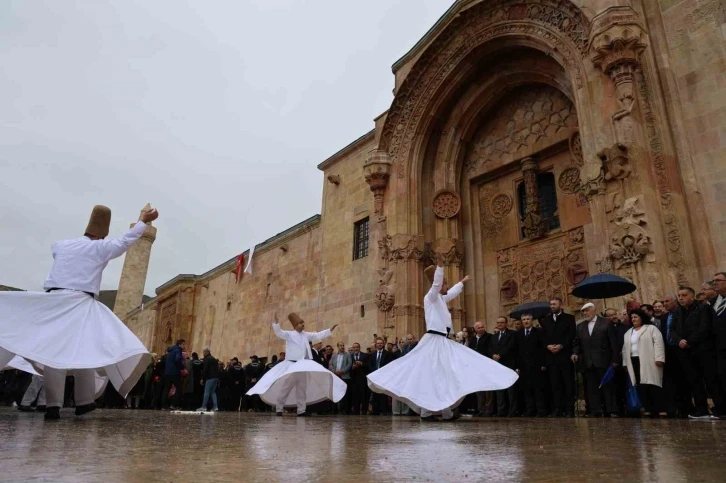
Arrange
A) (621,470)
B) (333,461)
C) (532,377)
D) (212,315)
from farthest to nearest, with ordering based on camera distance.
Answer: (212,315) → (532,377) → (333,461) → (621,470)

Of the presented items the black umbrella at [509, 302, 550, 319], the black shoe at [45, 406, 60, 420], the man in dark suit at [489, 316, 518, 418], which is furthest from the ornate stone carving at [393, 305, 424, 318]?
the black shoe at [45, 406, 60, 420]

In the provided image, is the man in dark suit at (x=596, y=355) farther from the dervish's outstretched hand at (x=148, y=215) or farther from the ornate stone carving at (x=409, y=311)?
the dervish's outstretched hand at (x=148, y=215)

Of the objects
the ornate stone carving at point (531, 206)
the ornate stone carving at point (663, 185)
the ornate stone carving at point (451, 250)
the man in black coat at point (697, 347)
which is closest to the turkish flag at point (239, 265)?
the ornate stone carving at point (451, 250)

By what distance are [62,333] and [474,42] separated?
11686 mm

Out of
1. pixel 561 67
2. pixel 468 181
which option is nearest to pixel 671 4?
pixel 561 67

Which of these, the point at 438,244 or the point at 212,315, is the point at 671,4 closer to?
the point at 438,244

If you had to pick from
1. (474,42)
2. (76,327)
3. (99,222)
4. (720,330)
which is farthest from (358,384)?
(474,42)

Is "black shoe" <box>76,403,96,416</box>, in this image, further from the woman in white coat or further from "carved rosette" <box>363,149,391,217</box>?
"carved rosette" <box>363,149,391,217</box>

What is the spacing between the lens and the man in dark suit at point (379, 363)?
11086 millimetres

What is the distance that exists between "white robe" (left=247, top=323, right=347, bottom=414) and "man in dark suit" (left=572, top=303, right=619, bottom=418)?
12.7ft

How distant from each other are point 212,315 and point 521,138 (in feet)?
61.5

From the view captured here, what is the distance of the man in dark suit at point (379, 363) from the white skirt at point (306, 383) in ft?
9.10

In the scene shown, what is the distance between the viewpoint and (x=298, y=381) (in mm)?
8320

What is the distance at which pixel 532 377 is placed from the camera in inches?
335
